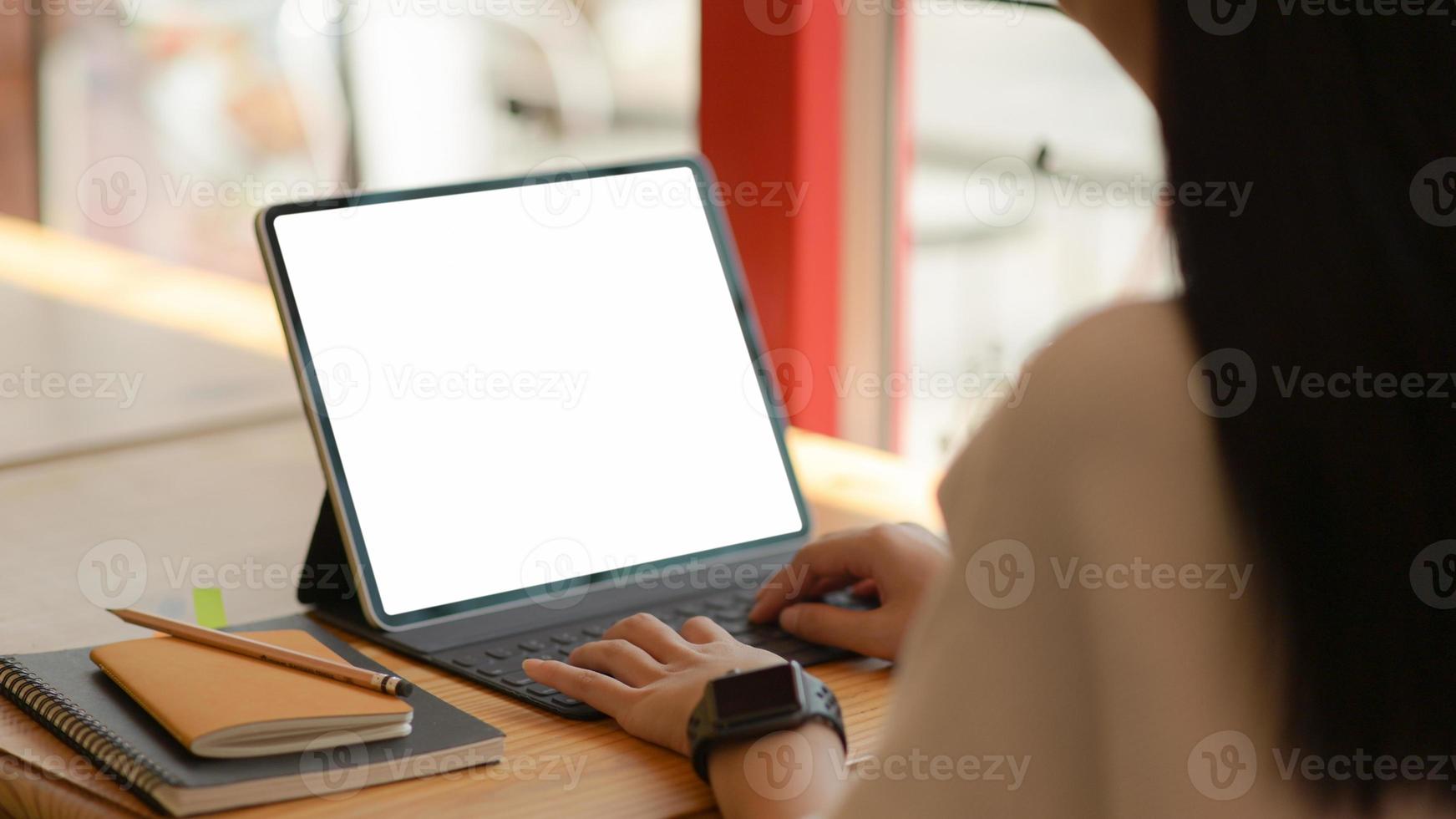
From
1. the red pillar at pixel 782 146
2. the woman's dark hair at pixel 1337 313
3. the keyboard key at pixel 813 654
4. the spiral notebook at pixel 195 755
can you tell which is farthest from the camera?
the red pillar at pixel 782 146

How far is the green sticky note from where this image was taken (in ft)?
3.67

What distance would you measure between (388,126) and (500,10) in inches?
59.7

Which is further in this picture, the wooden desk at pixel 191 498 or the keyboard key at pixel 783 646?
the keyboard key at pixel 783 646

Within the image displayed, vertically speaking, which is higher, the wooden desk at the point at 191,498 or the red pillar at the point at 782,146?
the red pillar at the point at 782,146

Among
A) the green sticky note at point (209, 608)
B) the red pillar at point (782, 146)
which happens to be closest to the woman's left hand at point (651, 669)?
the green sticky note at point (209, 608)

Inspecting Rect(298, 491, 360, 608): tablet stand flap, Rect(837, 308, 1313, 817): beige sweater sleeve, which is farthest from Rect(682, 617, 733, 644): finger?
Rect(837, 308, 1313, 817): beige sweater sleeve

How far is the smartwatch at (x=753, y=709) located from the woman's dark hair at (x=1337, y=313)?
0.35 metres

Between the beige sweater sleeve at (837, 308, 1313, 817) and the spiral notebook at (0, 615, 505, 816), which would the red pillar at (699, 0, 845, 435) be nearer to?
the spiral notebook at (0, 615, 505, 816)

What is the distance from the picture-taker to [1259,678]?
59 centimetres

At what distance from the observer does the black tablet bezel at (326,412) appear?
43.9 inches

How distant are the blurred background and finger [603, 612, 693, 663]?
82cm

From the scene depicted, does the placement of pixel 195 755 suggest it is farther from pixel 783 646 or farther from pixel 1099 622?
pixel 1099 622

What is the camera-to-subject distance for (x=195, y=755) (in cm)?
87

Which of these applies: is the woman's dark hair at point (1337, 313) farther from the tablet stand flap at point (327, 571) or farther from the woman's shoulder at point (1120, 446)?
the tablet stand flap at point (327, 571)
